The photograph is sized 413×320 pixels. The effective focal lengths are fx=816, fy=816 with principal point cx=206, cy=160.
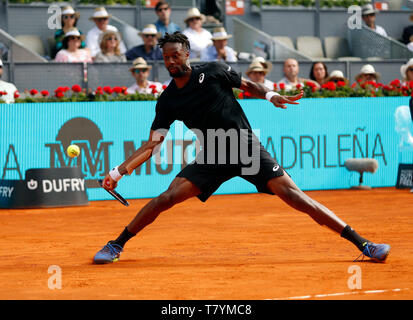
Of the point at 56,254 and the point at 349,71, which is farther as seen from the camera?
the point at 349,71

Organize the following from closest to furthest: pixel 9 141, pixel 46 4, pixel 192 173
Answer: pixel 192 173
pixel 9 141
pixel 46 4

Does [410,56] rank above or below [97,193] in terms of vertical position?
above

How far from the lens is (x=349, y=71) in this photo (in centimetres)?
1698

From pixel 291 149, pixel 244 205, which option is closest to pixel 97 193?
pixel 244 205

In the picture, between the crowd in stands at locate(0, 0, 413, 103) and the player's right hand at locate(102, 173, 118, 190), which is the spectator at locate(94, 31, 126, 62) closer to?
the crowd in stands at locate(0, 0, 413, 103)

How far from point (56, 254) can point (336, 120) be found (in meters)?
7.97

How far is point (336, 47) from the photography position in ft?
63.7

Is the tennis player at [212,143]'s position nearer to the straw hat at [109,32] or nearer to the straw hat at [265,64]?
the straw hat at [265,64]

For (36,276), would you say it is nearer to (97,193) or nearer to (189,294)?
(189,294)

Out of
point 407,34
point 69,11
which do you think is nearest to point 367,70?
point 407,34

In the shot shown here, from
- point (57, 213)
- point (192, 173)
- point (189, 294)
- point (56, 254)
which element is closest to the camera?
point (189, 294)

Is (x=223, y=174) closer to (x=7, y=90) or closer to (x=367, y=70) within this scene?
(x=7, y=90)

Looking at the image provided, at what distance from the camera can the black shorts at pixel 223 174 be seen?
6.93 metres

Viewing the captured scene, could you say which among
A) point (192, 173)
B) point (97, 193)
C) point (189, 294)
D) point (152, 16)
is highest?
point (152, 16)
